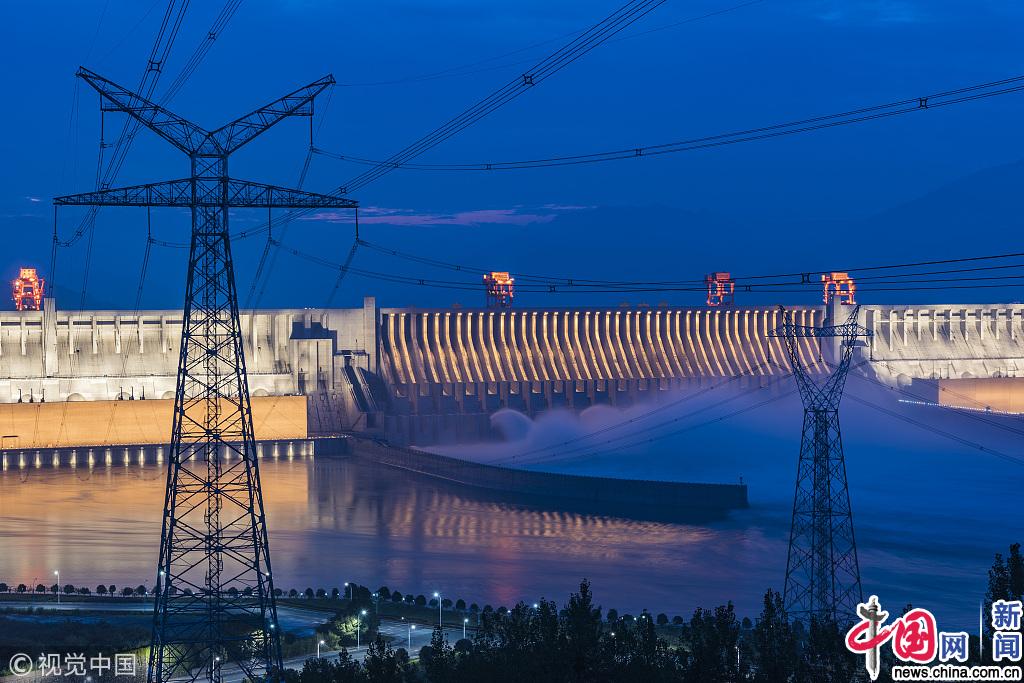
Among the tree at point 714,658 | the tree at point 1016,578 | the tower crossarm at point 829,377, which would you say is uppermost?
the tower crossarm at point 829,377

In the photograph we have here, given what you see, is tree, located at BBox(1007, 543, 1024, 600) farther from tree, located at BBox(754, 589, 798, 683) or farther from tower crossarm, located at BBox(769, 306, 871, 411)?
tower crossarm, located at BBox(769, 306, 871, 411)

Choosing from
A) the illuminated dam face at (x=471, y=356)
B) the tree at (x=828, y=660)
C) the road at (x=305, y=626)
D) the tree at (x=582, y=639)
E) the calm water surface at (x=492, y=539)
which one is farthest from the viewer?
the illuminated dam face at (x=471, y=356)

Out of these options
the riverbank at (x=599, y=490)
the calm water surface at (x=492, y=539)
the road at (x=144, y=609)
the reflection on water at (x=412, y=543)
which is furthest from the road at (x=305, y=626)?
the riverbank at (x=599, y=490)

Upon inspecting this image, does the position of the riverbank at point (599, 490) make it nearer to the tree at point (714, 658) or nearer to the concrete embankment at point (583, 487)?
the concrete embankment at point (583, 487)

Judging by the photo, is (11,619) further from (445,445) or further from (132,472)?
(445,445)

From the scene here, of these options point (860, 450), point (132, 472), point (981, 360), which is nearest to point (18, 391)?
point (132, 472)

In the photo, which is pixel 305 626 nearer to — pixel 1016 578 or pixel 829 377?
pixel 1016 578
